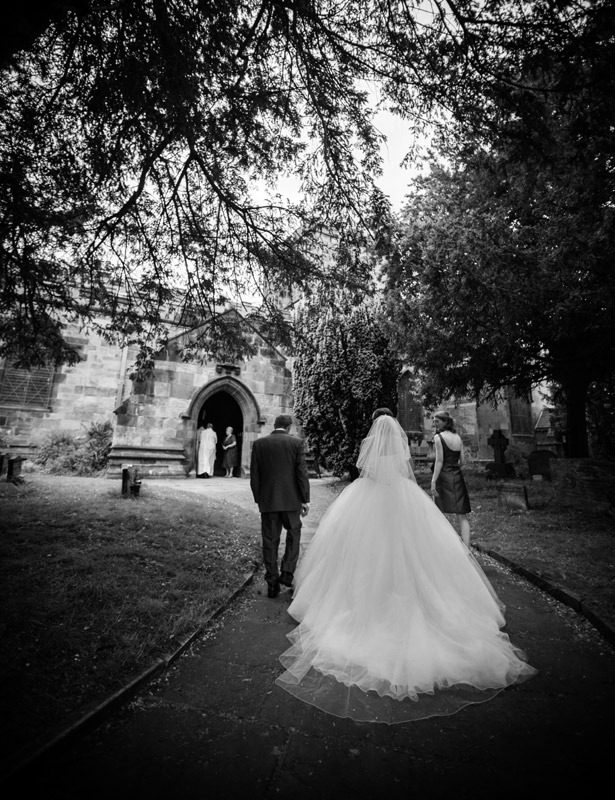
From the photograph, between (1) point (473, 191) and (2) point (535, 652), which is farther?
(1) point (473, 191)

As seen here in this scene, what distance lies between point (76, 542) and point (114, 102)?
533 cm

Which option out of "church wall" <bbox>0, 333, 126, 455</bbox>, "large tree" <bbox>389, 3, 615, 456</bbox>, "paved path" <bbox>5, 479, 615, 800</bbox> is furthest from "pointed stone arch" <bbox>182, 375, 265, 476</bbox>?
"paved path" <bbox>5, 479, 615, 800</bbox>

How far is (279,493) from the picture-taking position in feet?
15.3

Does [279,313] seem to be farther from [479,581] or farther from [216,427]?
[216,427]

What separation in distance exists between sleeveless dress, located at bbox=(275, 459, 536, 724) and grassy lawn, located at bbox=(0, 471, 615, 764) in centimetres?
118

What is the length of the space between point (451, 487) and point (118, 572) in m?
4.84

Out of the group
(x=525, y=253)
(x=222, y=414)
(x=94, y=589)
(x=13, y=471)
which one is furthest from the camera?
(x=222, y=414)

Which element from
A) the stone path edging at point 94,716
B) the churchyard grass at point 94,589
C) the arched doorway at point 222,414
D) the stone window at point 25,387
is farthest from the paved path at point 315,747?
the arched doorway at point 222,414

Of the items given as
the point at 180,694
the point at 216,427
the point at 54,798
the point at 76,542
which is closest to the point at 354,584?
the point at 180,694

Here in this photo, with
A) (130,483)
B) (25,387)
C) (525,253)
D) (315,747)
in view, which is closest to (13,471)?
(130,483)

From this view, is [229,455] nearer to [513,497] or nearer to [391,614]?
[513,497]

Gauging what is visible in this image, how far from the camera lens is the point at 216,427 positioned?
1859 centimetres

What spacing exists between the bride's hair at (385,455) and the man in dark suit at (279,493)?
0.93m

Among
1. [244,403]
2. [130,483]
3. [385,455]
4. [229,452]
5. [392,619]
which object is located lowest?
[392,619]
